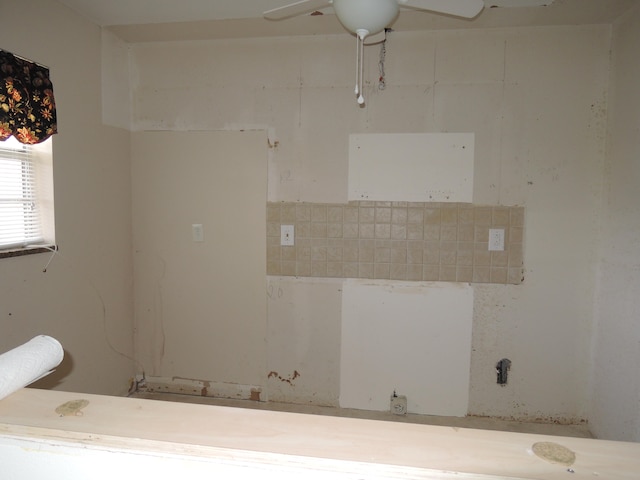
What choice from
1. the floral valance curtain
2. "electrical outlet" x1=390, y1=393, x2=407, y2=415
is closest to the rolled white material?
the floral valance curtain

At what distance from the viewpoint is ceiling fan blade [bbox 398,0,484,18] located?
1.53 meters

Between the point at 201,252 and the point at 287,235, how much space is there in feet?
2.12

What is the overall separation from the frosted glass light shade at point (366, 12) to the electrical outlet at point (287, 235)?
4.34ft

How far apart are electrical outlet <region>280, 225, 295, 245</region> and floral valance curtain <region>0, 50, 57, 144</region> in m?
1.40

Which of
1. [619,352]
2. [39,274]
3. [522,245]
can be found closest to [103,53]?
[39,274]

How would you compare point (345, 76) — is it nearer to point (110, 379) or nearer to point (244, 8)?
point (244, 8)

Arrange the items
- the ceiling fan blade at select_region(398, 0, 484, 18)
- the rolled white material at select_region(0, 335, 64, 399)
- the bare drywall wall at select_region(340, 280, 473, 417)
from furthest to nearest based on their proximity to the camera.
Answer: the bare drywall wall at select_region(340, 280, 473, 417) → the ceiling fan blade at select_region(398, 0, 484, 18) → the rolled white material at select_region(0, 335, 64, 399)

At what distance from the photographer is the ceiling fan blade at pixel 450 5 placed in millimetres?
1530

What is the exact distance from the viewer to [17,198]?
1876mm

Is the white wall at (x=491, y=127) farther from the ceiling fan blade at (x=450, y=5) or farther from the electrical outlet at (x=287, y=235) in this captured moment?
the ceiling fan blade at (x=450, y=5)

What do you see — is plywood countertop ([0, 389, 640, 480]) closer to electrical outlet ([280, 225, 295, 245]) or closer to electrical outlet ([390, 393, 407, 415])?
electrical outlet ([280, 225, 295, 245])

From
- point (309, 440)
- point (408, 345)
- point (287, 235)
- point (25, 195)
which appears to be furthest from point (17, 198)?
point (408, 345)

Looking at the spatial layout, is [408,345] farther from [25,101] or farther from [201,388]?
[25,101]

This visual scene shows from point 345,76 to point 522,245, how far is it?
1.59 m
